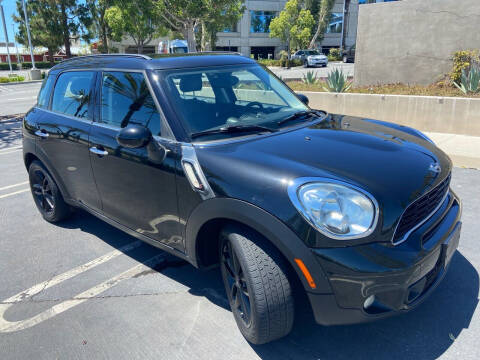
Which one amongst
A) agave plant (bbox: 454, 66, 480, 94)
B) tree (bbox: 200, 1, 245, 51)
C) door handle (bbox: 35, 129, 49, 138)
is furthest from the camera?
tree (bbox: 200, 1, 245, 51)

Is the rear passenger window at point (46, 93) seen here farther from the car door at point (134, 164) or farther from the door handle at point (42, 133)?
the car door at point (134, 164)

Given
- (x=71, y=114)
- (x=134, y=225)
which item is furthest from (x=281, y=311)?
(x=71, y=114)

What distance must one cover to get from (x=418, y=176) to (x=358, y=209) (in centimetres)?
57

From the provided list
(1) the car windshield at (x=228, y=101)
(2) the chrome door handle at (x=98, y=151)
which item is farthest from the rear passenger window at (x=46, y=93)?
(1) the car windshield at (x=228, y=101)

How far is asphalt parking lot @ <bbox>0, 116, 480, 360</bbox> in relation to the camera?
8.00 feet

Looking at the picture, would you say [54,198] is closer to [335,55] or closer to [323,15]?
[335,55]

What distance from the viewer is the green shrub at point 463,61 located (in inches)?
376

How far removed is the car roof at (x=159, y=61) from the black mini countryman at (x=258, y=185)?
18mm

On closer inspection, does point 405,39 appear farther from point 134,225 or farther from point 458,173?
point 134,225

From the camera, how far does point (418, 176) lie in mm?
2344

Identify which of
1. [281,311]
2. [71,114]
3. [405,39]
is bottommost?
[281,311]

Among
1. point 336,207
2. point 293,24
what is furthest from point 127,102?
point 293,24

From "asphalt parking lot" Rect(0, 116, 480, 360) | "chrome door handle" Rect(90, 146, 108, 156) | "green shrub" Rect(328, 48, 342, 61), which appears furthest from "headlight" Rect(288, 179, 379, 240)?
"green shrub" Rect(328, 48, 342, 61)

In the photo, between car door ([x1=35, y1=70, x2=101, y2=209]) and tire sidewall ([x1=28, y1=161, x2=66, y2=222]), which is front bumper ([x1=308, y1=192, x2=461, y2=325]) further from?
tire sidewall ([x1=28, y1=161, x2=66, y2=222])
